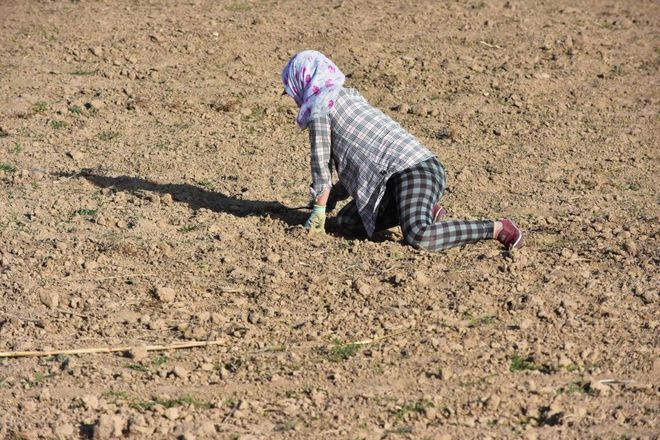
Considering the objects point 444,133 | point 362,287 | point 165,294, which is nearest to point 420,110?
point 444,133

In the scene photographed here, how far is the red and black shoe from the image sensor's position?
6.45 m

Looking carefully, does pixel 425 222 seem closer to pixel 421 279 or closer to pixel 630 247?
pixel 421 279

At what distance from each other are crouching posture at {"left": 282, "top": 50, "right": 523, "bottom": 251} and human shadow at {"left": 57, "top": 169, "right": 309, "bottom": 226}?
2.10 ft

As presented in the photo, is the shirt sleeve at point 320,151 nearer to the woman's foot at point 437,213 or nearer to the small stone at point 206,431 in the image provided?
the woman's foot at point 437,213

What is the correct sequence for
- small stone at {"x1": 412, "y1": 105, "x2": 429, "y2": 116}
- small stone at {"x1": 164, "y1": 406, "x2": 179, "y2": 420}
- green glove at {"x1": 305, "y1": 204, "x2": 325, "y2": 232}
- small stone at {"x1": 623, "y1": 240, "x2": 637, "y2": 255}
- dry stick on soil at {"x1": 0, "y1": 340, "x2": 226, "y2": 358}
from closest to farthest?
1. small stone at {"x1": 164, "y1": 406, "x2": 179, "y2": 420}
2. dry stick on soil at {"x1": 0, "y1": 340, "x2": 226, "y2": 358}
3. small stone at {"x1": 623, "y1": 240, "x2": 637, "y2": 255}
4. green glove at {"x1": 305, "y1": 204, "x2": 325, "y2": 232}
5. small stone at {"x1": 412, "y1": 105, "x2": 429, "y2": 116}

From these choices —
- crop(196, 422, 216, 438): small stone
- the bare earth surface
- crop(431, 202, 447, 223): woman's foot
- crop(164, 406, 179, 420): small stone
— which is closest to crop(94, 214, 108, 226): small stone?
the bare earth surface

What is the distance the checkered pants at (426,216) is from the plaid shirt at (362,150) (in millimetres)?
78

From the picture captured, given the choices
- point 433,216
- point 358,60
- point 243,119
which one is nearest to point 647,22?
point 358,60

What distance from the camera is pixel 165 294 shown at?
5.91 meters

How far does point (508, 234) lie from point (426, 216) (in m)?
0.48

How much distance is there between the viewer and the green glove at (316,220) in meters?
6.71

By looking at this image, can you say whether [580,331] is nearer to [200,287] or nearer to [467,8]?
[200,287]

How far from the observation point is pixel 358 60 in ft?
32.1

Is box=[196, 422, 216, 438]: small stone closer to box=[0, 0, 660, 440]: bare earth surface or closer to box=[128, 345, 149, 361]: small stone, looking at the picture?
box=[0, 0, 660, 440]: bare earth surface
